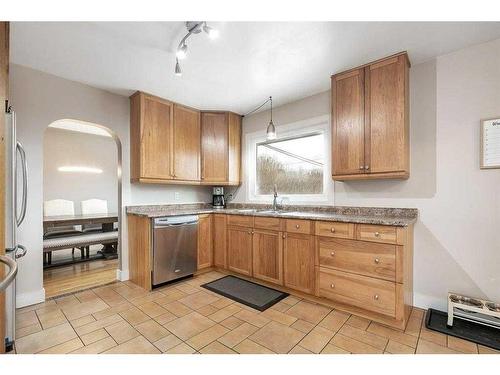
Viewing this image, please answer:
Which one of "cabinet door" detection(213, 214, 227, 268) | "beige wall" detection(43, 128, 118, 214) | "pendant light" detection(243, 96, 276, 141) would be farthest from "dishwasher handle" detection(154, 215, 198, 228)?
"beige wall" detection(43, 128, 118, 214)

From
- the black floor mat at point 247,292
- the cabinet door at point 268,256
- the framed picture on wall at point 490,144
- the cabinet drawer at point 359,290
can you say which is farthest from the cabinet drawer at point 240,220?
the framed picture on wall at point 490,144

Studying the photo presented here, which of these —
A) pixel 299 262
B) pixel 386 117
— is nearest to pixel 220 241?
pixel 299 262

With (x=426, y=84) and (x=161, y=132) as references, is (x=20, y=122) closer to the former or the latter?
(x=161, y=132)

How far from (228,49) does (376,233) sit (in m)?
2.07

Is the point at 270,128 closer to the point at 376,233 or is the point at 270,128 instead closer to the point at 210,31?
the point at 210,31

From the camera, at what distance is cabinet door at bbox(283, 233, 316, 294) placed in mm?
2531

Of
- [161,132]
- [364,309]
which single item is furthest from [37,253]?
[364,309]

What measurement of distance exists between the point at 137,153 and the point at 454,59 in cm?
354

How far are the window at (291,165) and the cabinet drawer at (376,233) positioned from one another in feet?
3.57

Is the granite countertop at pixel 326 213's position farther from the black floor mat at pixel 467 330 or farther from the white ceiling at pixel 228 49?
the white ceiling at pixel 228 49

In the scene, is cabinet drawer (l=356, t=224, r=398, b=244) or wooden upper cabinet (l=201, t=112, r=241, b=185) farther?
wooden upper cabinet (l=201, t=112, r=241, b=185)

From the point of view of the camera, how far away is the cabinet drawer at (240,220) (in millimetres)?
3123

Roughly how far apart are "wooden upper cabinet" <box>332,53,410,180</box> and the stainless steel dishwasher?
6.41 feet

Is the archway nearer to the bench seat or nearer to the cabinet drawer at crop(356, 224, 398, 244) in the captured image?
the bench seat
